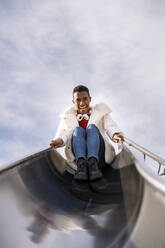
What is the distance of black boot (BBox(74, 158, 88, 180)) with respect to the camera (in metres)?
1.37

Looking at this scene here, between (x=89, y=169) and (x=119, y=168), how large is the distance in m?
0.28

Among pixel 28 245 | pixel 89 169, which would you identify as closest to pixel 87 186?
pixel 89 169

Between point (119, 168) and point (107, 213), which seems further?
point (119, 168)

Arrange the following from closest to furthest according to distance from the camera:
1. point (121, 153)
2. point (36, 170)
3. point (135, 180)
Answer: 1. point (135, 180)
2. point (36, 170)
3. point (121, 153)

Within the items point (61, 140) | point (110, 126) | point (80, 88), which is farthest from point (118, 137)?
point (80, 88)

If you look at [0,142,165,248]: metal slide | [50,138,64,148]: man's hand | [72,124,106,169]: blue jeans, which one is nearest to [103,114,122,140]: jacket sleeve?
[72,124,106,169]: blue jeans

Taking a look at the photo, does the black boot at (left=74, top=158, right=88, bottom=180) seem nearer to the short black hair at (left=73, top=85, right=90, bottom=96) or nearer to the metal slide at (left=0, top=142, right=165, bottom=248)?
the metal slide at (left=0, top=142, right=165, bottom=248)

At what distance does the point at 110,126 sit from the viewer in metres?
1.91

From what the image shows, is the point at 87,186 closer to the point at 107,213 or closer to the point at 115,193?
the point at 115,193

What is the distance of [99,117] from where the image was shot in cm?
198

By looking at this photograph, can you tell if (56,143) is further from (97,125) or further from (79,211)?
(79,211)

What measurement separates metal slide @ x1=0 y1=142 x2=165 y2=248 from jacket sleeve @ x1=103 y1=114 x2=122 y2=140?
0.90 ft

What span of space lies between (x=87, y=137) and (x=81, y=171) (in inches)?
11.7

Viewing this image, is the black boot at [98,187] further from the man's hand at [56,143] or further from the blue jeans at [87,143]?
the man's hand at [56,143]
